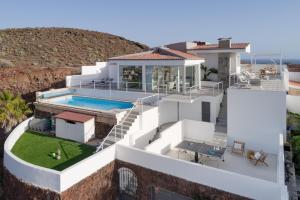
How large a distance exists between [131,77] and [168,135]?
787 cm

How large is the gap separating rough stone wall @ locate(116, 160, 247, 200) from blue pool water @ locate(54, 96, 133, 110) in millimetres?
5893

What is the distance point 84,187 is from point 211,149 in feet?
23.3

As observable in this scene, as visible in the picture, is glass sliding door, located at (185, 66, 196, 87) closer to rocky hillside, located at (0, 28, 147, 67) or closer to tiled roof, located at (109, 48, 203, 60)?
tiled roof, located at (109, 48, 203, 60)

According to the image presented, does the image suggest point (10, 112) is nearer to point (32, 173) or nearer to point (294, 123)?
point (32, 173)

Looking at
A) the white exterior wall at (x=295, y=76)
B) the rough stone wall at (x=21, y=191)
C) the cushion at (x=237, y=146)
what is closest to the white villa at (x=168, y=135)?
the cushion at (x=237, y=146)

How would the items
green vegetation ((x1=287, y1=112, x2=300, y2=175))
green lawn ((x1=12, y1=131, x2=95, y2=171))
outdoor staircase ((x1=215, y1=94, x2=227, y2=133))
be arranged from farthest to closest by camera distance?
outdoor staircase ((x1=215, y1=94, x2=227, y2=133)) < green vegetation ((x1=287, y1=112, x2=300, y2=175)) < green lawn ((x1=12, y1=131, x2=95, y2=171))

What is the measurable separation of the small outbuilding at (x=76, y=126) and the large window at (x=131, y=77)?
5.50 m

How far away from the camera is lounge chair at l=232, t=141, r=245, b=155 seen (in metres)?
14.1

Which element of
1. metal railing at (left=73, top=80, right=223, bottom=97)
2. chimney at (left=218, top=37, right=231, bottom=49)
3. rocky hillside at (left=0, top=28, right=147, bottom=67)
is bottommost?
metal railing at (left=73, top=80, right=223, bottom=97)

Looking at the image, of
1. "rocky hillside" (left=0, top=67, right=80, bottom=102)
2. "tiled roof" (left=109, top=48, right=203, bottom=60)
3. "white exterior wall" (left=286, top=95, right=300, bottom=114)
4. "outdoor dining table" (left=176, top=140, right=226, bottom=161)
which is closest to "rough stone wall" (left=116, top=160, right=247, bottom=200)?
"outdoor dining table" (left=176, top=140, right=226, bottom=161)

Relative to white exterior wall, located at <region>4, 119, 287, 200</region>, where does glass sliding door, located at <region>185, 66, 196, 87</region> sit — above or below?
above

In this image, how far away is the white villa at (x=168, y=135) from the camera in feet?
35.9

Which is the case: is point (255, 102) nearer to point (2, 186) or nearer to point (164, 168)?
point (164, 168)

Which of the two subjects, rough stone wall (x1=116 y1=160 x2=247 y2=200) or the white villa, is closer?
rough stone wall (x1=116 y1=160 x2=247 y2=200)
